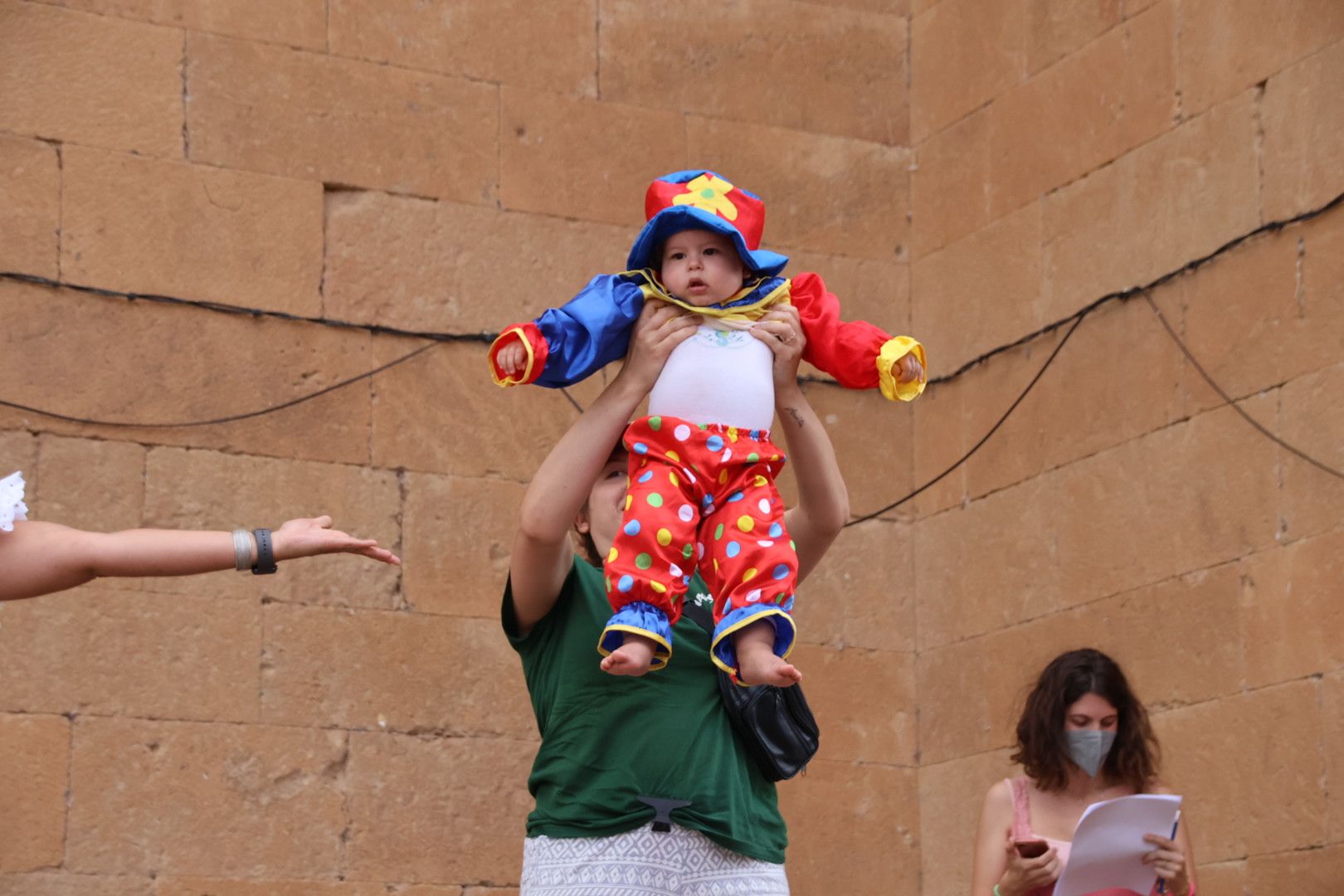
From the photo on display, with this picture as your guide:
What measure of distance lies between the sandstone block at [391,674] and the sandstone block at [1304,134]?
2.39m

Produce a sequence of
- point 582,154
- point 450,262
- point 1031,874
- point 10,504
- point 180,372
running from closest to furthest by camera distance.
Result: point 10,504, point 1031,874, point 180,372, point 450,262, point 582,154

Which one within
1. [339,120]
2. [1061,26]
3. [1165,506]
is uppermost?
[1061,26]

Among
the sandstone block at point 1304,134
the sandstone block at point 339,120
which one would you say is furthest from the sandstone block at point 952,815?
the sandstone block at point 339,120

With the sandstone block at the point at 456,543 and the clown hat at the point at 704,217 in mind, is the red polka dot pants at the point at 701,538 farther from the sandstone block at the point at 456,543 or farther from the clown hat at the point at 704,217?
the sandstone block at the point at 456,543

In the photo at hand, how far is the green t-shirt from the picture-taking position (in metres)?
3.24

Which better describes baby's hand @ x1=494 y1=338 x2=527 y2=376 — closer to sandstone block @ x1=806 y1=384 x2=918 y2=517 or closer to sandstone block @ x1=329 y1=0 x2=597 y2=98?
sandstone block @ x1=329 y1=0 x2=597 y2=98

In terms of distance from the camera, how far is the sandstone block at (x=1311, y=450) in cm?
507

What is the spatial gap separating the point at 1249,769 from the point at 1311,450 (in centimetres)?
79

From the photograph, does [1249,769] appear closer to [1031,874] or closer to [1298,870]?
[1298,870]

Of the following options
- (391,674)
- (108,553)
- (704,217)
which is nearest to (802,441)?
(704,217)

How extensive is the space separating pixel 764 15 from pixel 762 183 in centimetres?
55

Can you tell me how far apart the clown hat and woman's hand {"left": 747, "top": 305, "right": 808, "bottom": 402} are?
76 millimetres

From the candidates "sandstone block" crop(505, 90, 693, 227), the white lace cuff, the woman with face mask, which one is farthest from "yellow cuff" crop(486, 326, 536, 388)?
"sandstone block" crop(505, 90, 693, 227)

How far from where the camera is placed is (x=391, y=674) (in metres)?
5.71
